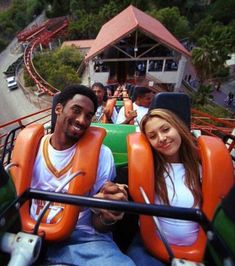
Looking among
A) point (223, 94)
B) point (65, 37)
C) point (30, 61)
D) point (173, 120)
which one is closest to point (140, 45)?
point (223, 94)

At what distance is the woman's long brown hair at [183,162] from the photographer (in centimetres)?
133

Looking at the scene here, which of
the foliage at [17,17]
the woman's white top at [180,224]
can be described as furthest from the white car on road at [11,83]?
the woman's white top at [180,224]

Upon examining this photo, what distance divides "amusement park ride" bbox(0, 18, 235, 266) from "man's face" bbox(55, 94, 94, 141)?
0.16 meters

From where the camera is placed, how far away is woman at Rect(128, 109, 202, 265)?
1297mm

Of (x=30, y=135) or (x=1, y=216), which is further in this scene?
(x=30, y=135)

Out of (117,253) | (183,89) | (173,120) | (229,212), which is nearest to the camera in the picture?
(229,212)

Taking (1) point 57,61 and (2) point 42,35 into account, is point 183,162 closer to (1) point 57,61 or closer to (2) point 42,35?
(1) point 57,61

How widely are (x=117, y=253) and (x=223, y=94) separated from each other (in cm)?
2120

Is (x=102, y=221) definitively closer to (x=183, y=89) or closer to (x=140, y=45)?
(x=140, y=45)

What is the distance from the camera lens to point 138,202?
75 cm

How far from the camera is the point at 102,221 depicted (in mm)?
1218

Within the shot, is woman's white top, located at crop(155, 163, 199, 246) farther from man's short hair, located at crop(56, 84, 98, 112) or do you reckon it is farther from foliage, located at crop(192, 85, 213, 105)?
foliage, located at crop(192, 85, 213, 105)

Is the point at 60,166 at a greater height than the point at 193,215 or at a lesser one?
lesser

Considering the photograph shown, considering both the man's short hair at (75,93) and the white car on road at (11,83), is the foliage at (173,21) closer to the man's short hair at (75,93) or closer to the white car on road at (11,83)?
the white car on road at (11,83)
